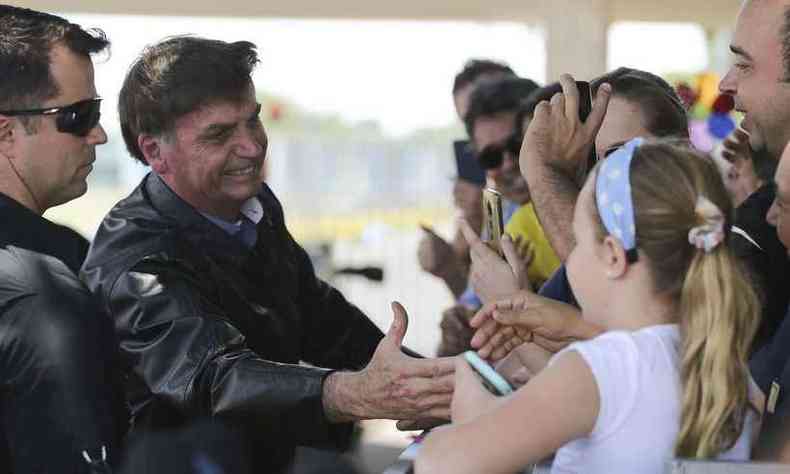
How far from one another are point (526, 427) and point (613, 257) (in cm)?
34

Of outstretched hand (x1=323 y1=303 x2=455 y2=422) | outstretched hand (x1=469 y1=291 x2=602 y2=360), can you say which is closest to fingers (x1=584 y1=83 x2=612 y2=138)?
outstretched hand (x1=469 y1=291 x2=602 y2=360)

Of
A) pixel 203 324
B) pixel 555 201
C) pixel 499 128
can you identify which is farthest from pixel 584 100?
pixel 499 128

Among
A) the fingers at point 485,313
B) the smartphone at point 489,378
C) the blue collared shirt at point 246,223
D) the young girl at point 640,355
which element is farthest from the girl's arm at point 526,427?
the blue collared shirt at point 246,223

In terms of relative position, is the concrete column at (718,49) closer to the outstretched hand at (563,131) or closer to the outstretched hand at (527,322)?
the outstretched hand at (563,131)

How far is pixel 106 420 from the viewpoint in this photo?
2.59 metres

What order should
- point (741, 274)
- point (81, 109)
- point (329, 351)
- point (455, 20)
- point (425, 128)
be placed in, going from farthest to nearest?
point (425, 128) < point (455, 20) < point (329, 351) < point (81, 109) < point (741, 274)

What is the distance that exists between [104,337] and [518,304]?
94cm

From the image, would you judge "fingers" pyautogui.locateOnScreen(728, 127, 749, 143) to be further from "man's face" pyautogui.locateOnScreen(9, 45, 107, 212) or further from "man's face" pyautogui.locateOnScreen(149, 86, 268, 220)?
"man's face" pyautogui.locateOnScreen(9, 45, 107, 212)

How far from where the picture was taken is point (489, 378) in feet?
6.68

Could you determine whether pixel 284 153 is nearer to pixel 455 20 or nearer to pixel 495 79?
pixel 455 20

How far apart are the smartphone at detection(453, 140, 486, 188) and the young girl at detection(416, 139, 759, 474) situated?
3.06 m

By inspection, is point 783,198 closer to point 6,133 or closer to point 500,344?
point 500,344

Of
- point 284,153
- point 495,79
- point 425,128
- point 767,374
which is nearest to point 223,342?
point 767,374

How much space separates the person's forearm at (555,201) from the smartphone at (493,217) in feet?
0.30
